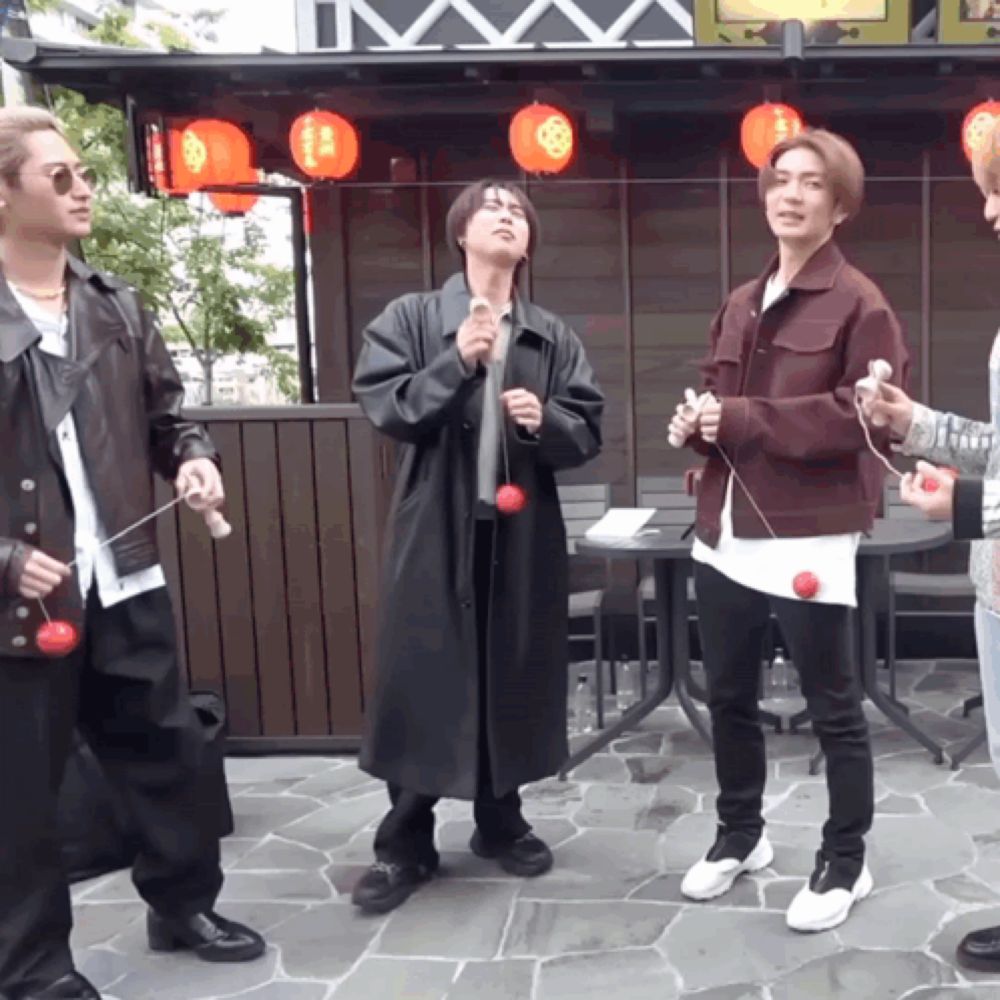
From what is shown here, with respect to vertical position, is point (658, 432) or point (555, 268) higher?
point (555, 268)

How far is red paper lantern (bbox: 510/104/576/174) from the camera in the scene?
6602mm

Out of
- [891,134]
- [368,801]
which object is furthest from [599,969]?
[891,134]

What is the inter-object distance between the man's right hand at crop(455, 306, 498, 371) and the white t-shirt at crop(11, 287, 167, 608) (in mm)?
1155

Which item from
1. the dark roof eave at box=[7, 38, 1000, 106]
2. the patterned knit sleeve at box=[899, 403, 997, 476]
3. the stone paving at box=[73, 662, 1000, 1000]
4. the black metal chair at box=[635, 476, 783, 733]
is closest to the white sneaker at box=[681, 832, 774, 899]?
the stone paving at box=[73, 662, 1000, 1000]

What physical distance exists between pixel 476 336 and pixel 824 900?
2.14m

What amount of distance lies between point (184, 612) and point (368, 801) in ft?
4.36

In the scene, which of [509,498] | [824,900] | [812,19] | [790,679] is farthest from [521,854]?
[812,19]

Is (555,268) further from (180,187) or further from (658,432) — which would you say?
(180,187)

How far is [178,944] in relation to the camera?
12.4ft

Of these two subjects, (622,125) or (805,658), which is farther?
(622,125)

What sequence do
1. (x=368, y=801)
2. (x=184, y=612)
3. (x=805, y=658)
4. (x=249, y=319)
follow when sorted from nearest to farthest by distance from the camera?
(x=805, y=658) → (x=368, y=801) → (x=184, y=612) → (x=249, y=319)

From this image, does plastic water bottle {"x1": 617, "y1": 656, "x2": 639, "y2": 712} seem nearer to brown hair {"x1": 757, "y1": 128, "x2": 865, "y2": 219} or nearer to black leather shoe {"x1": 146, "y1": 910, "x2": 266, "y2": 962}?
black leather shoe {"x1": 146, "y1": 910, "x2": 266, "y2": 962}

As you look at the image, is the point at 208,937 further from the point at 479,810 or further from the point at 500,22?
the point at 500,22

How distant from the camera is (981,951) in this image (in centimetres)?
348
